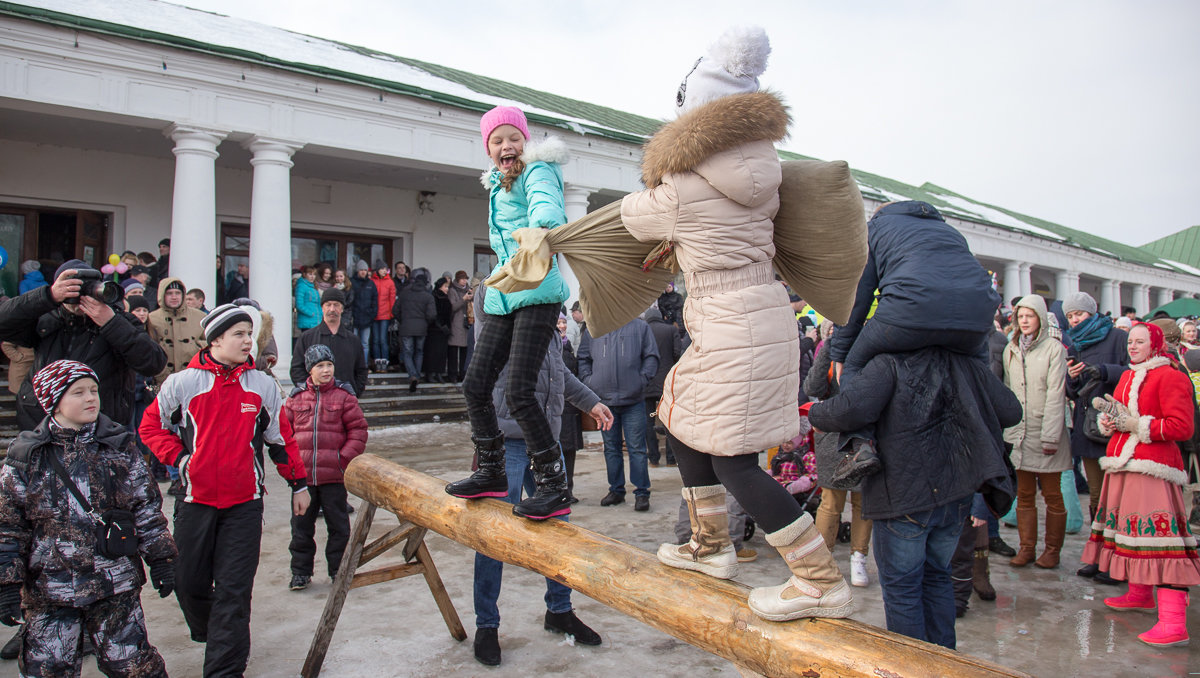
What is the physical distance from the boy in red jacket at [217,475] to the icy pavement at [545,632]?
455mm

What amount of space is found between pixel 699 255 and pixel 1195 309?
17.0 metres

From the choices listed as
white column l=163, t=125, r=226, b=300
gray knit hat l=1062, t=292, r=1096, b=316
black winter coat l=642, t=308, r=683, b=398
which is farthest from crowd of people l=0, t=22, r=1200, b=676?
white column l=163, t=125, r=226, b=300

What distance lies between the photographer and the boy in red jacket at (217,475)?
343 centimetres

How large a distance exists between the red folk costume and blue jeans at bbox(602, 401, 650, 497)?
3737 mm

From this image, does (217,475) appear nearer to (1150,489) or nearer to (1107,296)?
(1150,489)

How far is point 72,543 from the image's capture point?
306 cm

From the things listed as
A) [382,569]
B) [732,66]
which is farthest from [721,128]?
[382,569]

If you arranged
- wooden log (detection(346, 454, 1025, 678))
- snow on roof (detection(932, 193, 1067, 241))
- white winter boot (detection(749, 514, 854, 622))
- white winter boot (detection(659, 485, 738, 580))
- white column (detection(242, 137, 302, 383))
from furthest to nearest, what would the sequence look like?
snow on roof (detection(932, 193, 1067, 241)) < white column (detection(242, 137, 302, 383)) < white winter boot (detection(659, 485, 738, 580)) < white winter boot (detection(749, 514, 854, 622)) < wooden log (detection(346, 454, 1025, 678))

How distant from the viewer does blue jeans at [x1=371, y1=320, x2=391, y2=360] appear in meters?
12.9

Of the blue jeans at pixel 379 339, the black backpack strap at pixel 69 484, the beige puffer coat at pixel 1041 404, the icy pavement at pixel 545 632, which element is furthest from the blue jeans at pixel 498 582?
the blue jeans at pixel 379 339

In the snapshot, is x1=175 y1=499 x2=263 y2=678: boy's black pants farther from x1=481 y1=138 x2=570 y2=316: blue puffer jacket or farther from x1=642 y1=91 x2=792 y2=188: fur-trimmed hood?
x1=642 y1=91 x2=792 y2=188: fur-trimmed hood

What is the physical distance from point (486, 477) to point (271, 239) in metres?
8.38

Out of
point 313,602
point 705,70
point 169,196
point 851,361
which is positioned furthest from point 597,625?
point 169,196

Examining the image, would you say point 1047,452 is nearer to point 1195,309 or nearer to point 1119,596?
point 1119,596
